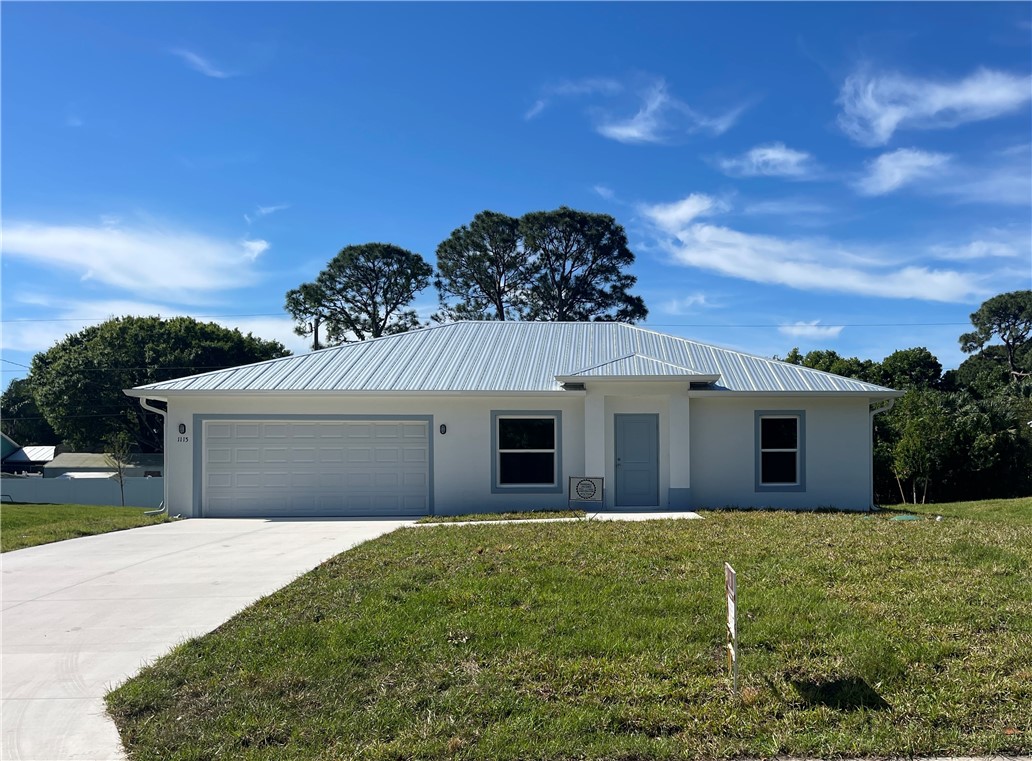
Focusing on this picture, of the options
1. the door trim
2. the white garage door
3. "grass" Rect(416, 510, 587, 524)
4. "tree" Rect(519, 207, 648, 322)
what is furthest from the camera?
"tree" Rect(519, 207, 648, 322)

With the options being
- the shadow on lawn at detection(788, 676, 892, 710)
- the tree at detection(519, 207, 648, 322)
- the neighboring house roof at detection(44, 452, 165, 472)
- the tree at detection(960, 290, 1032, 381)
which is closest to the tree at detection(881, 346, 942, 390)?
the tree at detection(519, 207, 648, 322)

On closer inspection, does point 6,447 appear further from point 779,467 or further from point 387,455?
point 779,467

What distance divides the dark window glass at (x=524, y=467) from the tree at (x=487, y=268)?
2467 cm

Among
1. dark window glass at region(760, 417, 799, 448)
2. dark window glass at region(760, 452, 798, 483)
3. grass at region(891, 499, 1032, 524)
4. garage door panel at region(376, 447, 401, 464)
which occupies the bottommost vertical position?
grass at region(891, 499, 1032, 524)

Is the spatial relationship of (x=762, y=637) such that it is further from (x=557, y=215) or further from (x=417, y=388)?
(x=557, y=215)

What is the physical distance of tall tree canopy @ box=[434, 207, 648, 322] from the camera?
4009 centimetres

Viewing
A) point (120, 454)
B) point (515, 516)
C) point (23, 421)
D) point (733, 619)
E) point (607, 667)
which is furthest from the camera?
point (23, 421)

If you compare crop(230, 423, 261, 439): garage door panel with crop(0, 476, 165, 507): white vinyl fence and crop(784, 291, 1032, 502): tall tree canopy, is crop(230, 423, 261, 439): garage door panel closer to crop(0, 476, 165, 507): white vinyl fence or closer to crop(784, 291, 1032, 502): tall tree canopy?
crop(784, 291, 1032, 502): tall tree canopy

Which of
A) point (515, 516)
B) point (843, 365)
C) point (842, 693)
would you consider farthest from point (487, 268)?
point (842, 693)

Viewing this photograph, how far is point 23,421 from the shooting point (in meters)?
54.0

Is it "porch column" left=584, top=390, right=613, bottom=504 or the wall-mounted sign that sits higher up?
"porch column" left=584, top=390, right=613, bottom=504

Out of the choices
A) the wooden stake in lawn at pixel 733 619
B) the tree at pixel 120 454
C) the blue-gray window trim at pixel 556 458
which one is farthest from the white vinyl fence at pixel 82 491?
the wooden stake in lawn at pixel 733 619

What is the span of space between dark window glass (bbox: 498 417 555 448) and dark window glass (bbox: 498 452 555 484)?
0.62 ft

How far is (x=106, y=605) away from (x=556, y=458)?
9.48 metres
